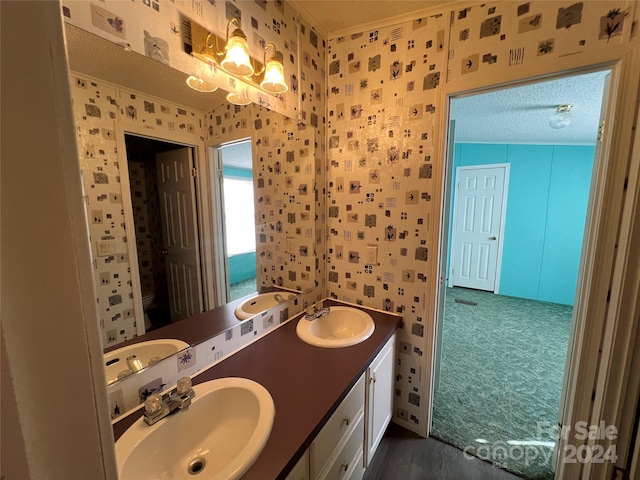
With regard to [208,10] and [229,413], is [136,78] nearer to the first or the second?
[208,10]

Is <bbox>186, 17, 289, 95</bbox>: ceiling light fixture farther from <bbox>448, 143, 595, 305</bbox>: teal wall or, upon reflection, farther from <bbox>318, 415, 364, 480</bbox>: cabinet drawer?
<bbox>448, 143, 595, 305</bbox>: teal wall

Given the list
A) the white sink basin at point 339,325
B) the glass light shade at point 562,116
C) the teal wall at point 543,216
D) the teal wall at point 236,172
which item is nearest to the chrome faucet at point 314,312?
the white sink basin at point 339,325

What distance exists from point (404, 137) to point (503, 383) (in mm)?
2091

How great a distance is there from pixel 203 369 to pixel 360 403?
0.70 metres

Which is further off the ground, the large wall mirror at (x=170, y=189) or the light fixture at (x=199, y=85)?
the light fixture at (x=199, y=85)

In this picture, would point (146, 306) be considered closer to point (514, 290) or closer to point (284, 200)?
point (284, 200)

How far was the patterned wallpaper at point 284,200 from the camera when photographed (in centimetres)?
145

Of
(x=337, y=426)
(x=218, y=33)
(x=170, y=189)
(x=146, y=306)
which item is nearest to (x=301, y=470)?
(x=337, y=426)

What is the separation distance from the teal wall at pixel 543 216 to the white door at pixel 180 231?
4.26 m

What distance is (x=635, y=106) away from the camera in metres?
1.02

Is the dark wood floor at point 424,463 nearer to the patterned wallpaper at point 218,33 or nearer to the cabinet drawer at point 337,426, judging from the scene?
the cabinet drawer at point 337,426

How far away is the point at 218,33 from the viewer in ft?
3.45

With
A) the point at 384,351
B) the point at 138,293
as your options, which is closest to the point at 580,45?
the point at 384,351

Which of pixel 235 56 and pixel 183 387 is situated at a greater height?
pixel 235 56
